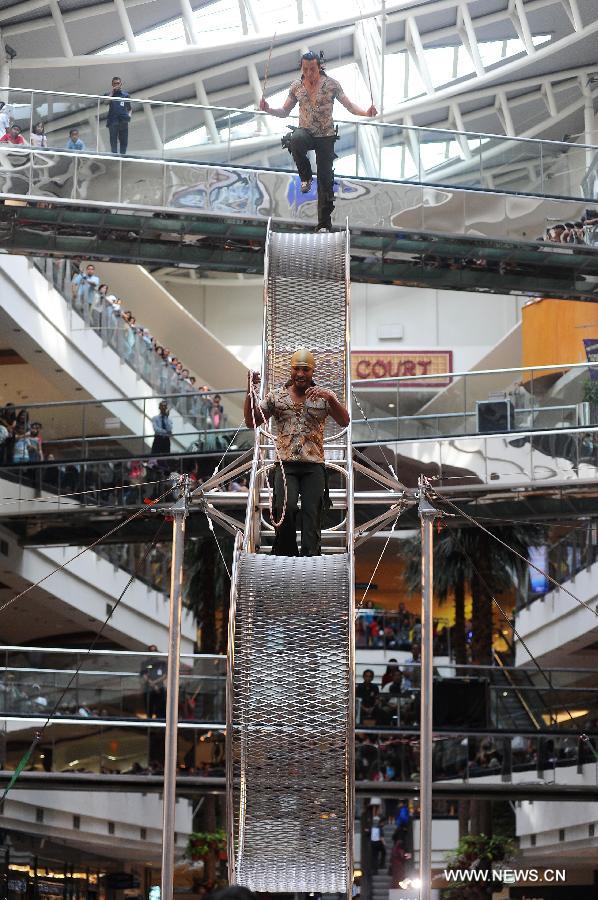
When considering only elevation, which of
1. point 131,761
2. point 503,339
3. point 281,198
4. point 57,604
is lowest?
point 131,761

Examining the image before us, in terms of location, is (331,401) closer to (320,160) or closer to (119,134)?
(320,160)

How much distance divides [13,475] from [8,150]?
6.37 m

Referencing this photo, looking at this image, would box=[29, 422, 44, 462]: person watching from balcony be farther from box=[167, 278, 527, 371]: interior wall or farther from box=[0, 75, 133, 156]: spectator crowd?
box=[167, 278, 527, 371]: interior wall

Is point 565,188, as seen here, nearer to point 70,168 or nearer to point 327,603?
point 70,168

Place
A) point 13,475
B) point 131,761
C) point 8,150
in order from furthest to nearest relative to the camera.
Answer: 1. point 13,475
2. point 131,761
3. point 8,150

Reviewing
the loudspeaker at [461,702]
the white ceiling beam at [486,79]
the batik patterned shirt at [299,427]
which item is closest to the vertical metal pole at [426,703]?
the batik patterned shirt at [299,427]

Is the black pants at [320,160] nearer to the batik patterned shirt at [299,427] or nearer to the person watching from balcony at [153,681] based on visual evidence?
the batik patterned shirt at [299,427]

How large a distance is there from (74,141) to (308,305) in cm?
616

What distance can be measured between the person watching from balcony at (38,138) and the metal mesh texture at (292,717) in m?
11.4

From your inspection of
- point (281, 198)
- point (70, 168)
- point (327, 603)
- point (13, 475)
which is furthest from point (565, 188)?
point (327, 603)

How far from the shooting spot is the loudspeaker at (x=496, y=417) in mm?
23438

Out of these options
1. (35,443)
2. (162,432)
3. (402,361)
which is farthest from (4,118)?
(402,361)

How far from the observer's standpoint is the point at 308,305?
1642cm

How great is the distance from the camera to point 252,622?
10.9 metres
